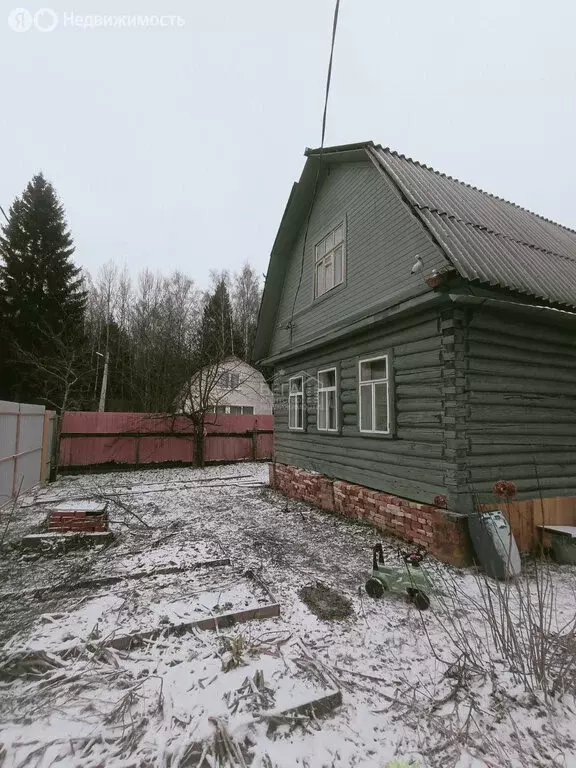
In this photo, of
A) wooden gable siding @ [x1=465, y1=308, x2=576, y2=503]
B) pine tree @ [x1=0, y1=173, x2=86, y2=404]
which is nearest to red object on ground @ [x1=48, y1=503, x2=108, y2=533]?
wooden gable siding @ [x1=465, y1=308, x2=576, y2=503]

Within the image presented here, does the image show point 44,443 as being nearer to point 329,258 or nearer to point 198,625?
point 329,258

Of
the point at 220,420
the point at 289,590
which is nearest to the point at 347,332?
the point at 289,590

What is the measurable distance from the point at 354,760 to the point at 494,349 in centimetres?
524

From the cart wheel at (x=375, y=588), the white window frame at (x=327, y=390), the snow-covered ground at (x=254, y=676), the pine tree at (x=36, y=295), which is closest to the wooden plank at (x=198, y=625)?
the snow-covered ground at (x=254, y=676)

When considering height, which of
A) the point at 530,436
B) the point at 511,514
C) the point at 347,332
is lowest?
the point at 511,514

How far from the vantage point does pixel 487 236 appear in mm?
6703

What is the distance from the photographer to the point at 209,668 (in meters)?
2.97

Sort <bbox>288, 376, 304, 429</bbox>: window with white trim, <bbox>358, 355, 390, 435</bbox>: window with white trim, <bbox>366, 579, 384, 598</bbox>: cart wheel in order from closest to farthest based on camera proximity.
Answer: <bbox>366, 579, 384, 598</bbox>: cart wheel, <bbox>358, 355, 390, 435</bbox>: window with white trim, <bbox>288, 376, 304, 429</bbox>: window with white trim

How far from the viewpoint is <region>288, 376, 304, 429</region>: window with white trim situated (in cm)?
1029

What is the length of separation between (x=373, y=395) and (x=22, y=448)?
336 inches

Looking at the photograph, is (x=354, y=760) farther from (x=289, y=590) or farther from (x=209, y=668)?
(x=289, y=590)

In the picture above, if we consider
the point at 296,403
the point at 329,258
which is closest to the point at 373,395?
the point at 296,403

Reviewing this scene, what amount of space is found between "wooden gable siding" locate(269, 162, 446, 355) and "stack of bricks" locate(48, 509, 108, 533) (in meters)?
6.02

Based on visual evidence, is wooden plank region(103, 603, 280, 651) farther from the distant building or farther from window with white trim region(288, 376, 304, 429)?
the distant building
